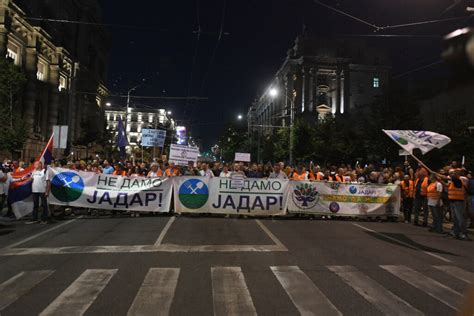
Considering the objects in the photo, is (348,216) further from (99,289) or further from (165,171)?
(99,289)

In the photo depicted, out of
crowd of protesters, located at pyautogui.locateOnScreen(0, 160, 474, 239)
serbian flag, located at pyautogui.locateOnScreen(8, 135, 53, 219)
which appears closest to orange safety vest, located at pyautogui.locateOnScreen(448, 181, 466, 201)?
crowd of protesters, located at pyautogui.locateOnScreen(0, 160, 474, 239)

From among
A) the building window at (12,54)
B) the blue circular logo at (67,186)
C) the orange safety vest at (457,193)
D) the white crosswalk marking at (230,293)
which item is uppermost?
the building window at (12,54)

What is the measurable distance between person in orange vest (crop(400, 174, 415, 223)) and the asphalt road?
3319 millimetres

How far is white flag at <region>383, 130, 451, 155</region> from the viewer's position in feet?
37.4

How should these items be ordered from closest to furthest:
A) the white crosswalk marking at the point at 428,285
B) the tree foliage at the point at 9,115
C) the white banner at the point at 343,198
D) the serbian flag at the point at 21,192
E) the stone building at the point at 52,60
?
the white crosswalk marking at the point at 428,285
the serbian flag at the point at 21,192
the white banner at the point at 343,198
the tree foliage at the point at 9,115
the stone building at the point at 52,60

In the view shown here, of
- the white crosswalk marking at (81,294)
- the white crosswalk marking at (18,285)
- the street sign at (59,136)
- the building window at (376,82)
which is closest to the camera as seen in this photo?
the white crosswalk marking at (81,294)

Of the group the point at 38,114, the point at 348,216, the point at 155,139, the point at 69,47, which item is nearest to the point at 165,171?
the point at 348,216

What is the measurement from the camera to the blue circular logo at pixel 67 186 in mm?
12688

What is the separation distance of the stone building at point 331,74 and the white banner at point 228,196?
70.9m

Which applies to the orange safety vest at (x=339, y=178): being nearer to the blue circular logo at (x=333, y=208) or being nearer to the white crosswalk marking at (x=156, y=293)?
the blue circular logo at (x=333, y=208)

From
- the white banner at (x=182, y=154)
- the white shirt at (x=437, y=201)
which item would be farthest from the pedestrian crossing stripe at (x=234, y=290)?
the white banner at (x=182, y=154)

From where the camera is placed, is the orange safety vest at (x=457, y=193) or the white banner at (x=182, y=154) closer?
the orange safety vest at (x=457, y=193)

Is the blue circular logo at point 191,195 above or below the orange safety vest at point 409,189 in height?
below

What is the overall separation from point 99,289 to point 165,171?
9410 mm
